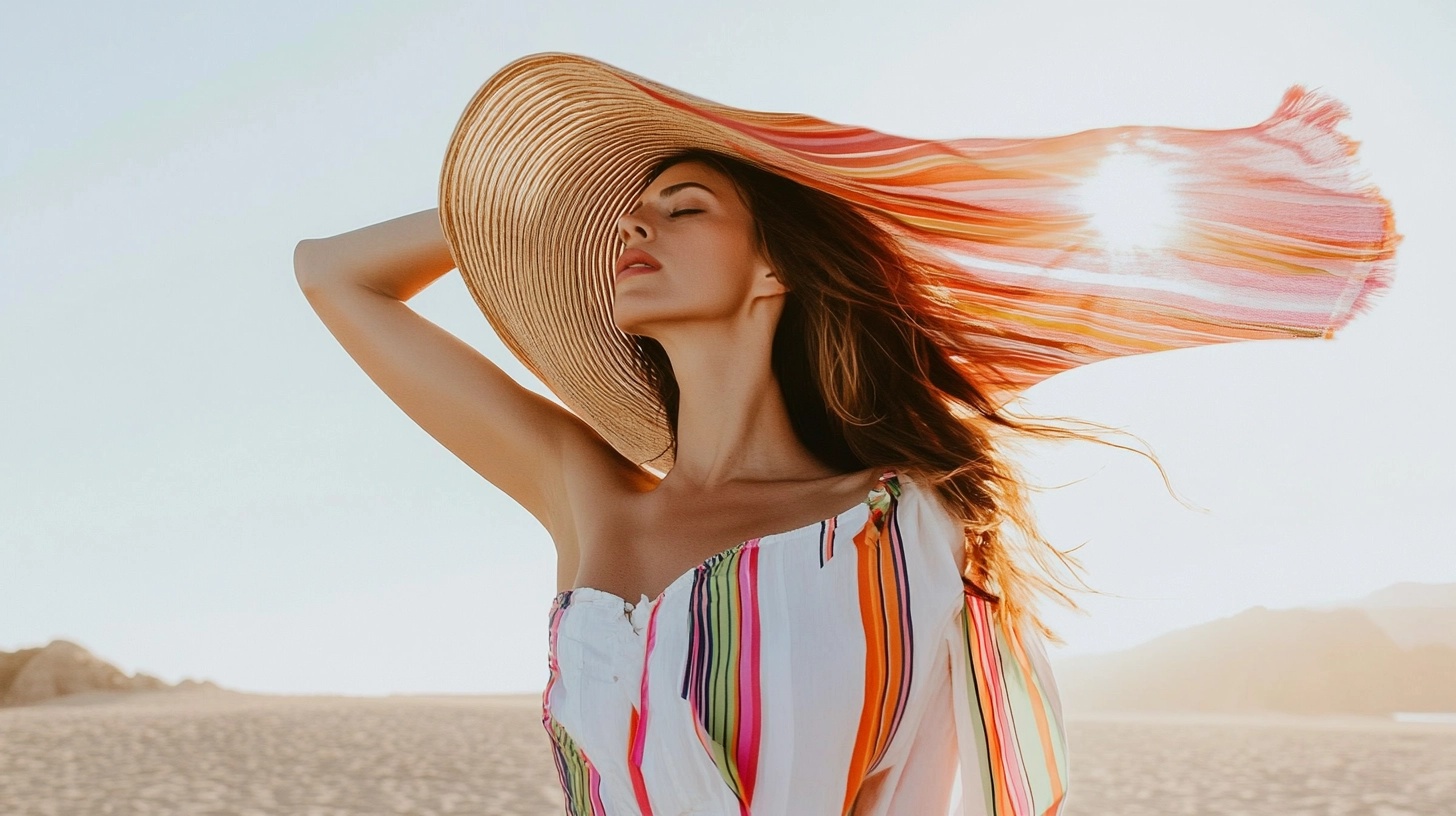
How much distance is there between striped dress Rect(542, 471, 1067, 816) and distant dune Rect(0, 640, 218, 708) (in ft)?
91.9

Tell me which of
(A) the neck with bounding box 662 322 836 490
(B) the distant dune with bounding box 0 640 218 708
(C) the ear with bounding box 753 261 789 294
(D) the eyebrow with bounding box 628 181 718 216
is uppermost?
(B) the distant dune with bounding box 0 640 218 708

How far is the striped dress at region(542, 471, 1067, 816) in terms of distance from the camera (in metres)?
1.76

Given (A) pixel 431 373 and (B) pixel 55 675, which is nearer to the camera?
(A) pixel 431 373

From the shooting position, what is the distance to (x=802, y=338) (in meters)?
2.41

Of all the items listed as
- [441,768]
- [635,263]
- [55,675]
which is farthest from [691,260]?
[55,675]

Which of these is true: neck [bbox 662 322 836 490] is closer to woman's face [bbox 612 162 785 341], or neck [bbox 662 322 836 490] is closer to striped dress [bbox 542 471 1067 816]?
woman's face [bbox 612 162 785 341]

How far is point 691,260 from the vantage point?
228cm

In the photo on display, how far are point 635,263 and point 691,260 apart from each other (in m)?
0.10

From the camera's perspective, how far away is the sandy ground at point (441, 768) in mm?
9805

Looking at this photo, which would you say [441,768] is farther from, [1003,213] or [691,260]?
[1003,213]

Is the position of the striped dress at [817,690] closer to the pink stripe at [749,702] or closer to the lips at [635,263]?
the pink stripe at [749,702]

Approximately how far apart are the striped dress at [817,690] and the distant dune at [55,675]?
2801cm

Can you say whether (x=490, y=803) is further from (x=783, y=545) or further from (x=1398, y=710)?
(x=1398, y=710)

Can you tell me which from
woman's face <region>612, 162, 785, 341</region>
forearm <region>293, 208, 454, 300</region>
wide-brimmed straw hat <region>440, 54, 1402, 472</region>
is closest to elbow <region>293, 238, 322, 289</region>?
forearm <region>293, 208, 454, 300</region>
